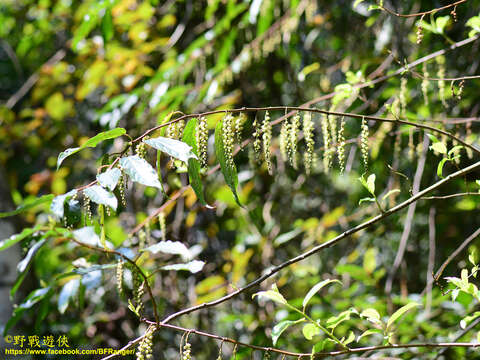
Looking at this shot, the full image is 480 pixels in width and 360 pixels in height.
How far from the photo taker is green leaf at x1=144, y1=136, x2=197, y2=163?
730mm

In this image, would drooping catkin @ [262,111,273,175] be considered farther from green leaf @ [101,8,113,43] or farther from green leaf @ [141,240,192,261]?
green leaf @ [101,8,113,43]

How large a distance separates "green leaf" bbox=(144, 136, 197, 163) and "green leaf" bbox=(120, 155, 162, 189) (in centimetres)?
3

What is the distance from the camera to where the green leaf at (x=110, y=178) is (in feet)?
2.44

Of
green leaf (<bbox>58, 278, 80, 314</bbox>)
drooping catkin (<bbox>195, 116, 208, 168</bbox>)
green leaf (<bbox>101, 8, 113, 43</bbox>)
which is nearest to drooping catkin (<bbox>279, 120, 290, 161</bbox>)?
drooping catkin (<bbox>195, 116, 208, 168</bbox>)

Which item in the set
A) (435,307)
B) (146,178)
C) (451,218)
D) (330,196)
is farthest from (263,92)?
(146,178)

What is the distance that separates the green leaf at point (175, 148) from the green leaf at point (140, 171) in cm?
3

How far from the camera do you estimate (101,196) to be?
2.49 ft

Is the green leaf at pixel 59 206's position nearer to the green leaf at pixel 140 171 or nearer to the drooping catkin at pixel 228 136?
the green leaf at pixel 140 171

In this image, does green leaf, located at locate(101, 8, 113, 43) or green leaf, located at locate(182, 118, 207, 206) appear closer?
green leaf, located at locate(182, 118, 207, 206)

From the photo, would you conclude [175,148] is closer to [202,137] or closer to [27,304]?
[202,137]

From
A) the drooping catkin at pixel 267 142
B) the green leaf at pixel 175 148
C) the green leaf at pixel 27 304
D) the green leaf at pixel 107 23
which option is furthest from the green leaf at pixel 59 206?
the green leaf at pixel 107 23

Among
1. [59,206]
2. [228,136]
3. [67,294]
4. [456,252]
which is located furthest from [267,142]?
[67,294]

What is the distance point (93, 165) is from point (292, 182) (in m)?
1.22

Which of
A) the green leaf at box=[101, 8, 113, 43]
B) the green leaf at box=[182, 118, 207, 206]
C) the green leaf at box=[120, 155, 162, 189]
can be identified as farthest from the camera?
the green leaf at box=[101, 8, 113, 43]
